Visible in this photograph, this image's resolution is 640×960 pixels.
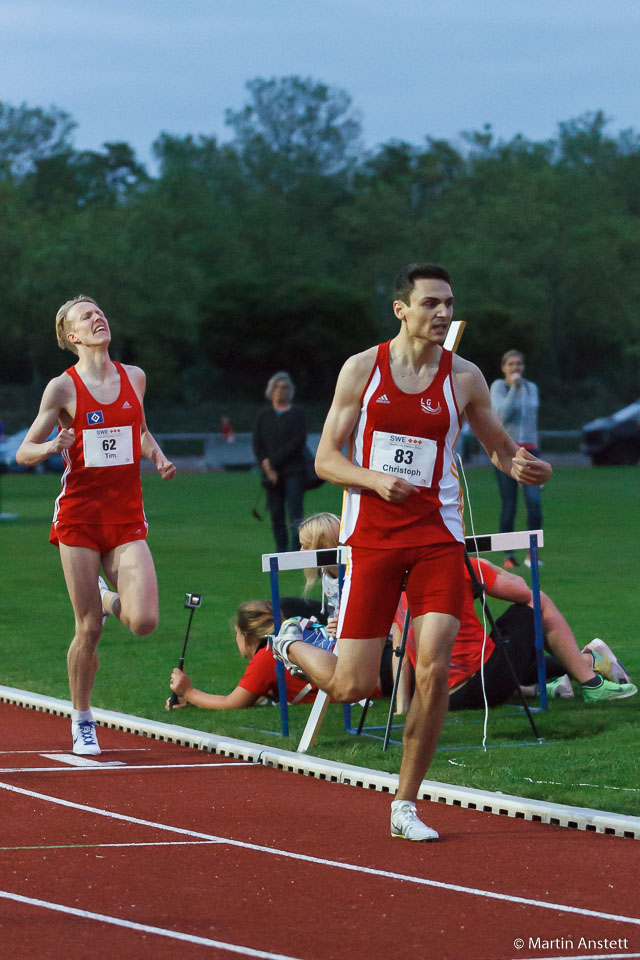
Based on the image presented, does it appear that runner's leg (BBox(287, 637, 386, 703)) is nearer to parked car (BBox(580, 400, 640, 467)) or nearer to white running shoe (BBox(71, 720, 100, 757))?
white running shoe (BBox(71, 720, 100, 757))

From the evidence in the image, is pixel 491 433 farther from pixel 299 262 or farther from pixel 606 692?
pixel 299 262

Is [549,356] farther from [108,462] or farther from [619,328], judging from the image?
[108,462]

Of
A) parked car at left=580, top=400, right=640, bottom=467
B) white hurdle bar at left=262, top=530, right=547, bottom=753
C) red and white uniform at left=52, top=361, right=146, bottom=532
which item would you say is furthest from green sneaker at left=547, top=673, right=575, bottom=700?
parked car at left=580, top=400, right=640, bottom=467

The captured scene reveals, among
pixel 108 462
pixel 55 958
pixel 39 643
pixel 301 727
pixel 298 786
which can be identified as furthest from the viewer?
pixel 39 643

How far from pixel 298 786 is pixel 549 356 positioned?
74.3 meters

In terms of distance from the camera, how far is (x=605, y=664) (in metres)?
8.88

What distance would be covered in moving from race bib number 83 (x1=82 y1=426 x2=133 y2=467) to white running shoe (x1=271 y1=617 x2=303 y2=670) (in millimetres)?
1233

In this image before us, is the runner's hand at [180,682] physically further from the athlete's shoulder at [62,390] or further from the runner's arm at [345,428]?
the runner's arm at [345,428]

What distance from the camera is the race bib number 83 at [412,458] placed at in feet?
18.5

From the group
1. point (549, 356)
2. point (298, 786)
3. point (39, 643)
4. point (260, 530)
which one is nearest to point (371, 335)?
point (549, 356)

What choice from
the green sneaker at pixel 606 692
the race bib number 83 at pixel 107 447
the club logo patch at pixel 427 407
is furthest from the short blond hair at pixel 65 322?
the green sneaker at pixel 606 692

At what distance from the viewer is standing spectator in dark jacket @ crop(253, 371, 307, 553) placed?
51.5ft

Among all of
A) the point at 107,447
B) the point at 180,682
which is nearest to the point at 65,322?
the point at 107,447

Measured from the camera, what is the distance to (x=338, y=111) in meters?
102
